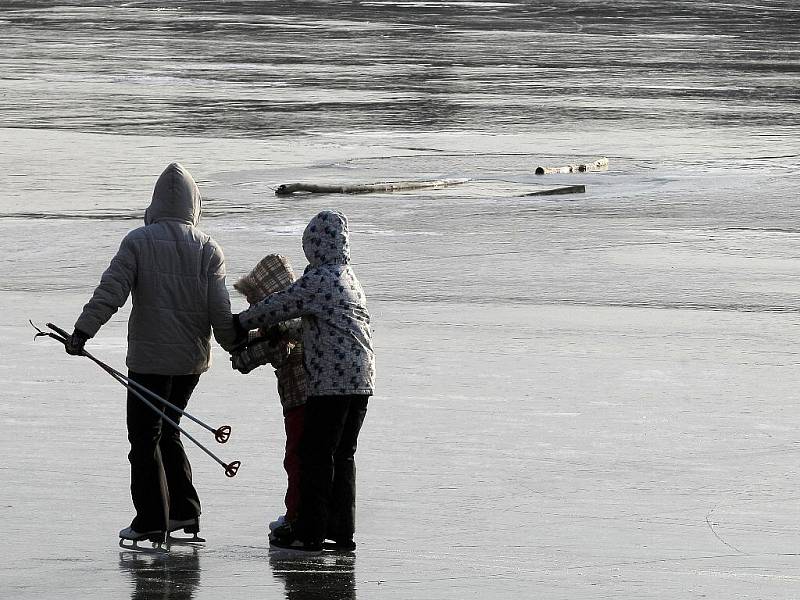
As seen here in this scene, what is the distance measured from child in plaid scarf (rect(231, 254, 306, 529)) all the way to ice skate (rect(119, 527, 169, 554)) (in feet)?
2.03

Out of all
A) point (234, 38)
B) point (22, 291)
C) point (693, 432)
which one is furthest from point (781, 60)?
point (693, 432)

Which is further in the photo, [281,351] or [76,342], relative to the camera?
[281,351]

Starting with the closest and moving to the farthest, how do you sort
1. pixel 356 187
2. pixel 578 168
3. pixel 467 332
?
pixel 467 332 → pixel 356 187 → pixel 578 168

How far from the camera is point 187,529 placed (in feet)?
23.7

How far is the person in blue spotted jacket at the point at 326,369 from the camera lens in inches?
276

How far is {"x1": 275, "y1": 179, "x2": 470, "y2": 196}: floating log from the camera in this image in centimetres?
1750

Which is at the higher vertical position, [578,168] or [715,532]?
[578,168]

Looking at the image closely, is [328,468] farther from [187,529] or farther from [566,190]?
[566,190]

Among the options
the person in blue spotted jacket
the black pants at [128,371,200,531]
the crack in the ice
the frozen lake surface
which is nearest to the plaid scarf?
the person in blue spotted jacket

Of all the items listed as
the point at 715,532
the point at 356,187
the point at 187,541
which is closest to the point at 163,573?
the point at 187,541

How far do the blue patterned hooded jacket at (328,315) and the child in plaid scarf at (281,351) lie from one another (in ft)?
0.86

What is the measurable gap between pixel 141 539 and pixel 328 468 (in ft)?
2.59

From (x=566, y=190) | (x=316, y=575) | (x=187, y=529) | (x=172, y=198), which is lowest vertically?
(x=316, y=575)

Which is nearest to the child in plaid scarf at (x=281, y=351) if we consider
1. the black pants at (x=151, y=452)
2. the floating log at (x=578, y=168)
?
the black pants at (x=151, y=452)
